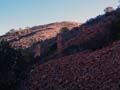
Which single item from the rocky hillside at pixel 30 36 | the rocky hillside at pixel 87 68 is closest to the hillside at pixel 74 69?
the rocky hillside at pixel 87 68

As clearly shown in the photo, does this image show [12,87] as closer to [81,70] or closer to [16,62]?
[16,62]

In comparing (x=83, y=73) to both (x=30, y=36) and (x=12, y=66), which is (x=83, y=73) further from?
(x=30, y=36)

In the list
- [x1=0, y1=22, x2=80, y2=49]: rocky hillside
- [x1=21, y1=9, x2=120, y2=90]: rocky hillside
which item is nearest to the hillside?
[x1=21, y1=9, x2=120, y2=90]: rocky hillside

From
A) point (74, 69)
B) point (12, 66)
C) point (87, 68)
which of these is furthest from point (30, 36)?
point (87, 68)

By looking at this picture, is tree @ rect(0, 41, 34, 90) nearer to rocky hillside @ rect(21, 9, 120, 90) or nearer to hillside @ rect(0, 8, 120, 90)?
hillside @ rect(0, 8, 120, 90)

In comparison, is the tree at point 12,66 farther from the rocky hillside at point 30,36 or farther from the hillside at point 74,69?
the rocky hillside at point 30,36

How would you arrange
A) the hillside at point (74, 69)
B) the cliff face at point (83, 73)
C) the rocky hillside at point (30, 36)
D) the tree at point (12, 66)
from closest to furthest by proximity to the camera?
the cliff face at point (83, 73) < the hillside at point (74, 69) < the tree at point (12, 66) < the rocky hillside at point (30, 36)

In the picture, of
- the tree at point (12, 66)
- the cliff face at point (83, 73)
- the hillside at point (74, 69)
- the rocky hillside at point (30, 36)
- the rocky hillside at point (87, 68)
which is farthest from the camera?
the rocky hillside at point (30, 36)

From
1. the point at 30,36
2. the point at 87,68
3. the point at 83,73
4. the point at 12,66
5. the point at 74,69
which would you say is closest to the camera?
the point at 83,73

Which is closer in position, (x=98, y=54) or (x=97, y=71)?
(x=97, y=71)

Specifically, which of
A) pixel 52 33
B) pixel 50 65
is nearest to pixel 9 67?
pixel 50 65

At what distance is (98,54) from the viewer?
2489cm

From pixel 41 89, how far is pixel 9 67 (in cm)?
200

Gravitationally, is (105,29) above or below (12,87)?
above
